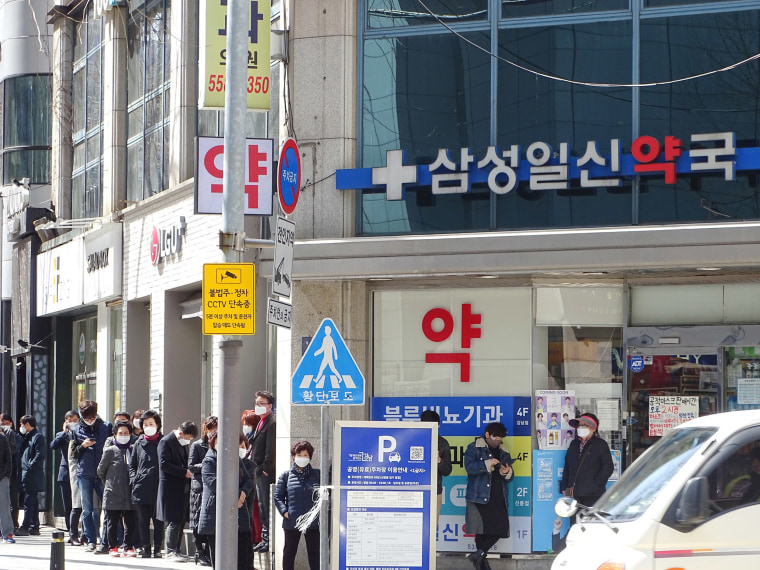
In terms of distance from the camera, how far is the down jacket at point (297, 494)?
12688mm

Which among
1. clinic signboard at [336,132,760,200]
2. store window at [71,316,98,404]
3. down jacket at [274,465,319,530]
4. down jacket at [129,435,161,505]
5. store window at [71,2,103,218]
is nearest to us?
down jacket at [274,465,319,530]

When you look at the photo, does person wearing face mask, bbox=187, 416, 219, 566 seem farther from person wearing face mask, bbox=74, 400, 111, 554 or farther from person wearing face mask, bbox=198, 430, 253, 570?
person wearing face mask, bbox=74, 400, 111, 554

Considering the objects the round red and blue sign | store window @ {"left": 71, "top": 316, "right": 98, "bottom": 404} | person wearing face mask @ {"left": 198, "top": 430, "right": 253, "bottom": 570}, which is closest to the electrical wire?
the round red and blue sign

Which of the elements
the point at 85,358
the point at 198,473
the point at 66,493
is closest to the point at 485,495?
the point at 198,473

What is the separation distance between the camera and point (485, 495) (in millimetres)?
13414

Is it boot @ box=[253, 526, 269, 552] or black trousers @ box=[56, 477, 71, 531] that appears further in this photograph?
black trousers @ box=[56, 477, 71, 531]

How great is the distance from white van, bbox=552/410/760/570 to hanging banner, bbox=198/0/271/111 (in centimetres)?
832

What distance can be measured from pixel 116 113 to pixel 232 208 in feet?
34.8

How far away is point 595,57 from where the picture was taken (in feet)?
45.3

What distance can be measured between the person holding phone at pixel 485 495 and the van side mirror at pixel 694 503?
20.4ft

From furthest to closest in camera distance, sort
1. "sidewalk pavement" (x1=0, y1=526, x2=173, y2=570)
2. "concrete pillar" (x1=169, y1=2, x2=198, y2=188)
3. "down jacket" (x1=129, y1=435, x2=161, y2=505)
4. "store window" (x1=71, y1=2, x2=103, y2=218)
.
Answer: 1. "store window" (x1=71, y1=2, x2=103, y2=218)
2. "concrete pillar" (x1=169, y1=2, x2=198, y2=188)
3. "down jacket" (x1=129, y1=435, x2=161, y2=505)
4. "sidewalk pavement" (x1=0, y1=526, x2=173, y2=570)

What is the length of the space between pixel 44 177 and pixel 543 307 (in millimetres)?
14090

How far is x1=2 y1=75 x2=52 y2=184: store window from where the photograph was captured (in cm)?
2511

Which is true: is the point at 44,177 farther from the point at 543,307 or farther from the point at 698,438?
the point at 698,438
